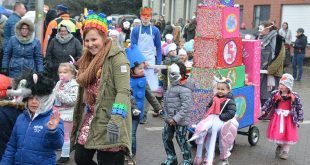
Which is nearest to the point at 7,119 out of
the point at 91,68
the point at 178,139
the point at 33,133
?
the point at 33,133

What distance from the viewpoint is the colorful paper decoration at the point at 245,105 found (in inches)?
298

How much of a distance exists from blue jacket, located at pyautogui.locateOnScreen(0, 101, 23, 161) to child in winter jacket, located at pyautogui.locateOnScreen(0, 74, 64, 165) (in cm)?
17

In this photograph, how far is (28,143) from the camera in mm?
4172

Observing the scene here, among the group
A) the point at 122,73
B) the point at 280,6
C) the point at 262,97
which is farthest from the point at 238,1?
the point at 122,73

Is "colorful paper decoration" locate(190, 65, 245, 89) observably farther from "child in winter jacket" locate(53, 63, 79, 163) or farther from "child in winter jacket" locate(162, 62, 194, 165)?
"child in winter jacket" locate(53, 63, 79, 163)

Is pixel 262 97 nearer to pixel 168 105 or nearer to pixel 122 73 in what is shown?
pixel 168 105

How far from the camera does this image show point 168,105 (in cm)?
651

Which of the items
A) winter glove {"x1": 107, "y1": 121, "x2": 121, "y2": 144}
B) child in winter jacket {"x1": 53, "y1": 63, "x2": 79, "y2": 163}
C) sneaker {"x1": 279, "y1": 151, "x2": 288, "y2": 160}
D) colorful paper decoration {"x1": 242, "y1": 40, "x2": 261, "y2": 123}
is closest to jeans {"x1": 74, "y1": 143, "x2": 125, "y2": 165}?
winter glove {"x1": 107, "y1": 121, "x2": 121, "y2": 144}

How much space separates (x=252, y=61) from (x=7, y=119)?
460 cm

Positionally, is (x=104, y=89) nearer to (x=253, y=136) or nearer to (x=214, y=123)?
(x=214, y=123)

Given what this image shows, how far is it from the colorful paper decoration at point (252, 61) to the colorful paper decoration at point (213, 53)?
50 cm

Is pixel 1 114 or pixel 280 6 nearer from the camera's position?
pixel 1 114

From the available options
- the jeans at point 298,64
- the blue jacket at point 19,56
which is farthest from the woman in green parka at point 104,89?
the jeans at point 298,64

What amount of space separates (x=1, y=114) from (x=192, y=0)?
1275 inches
